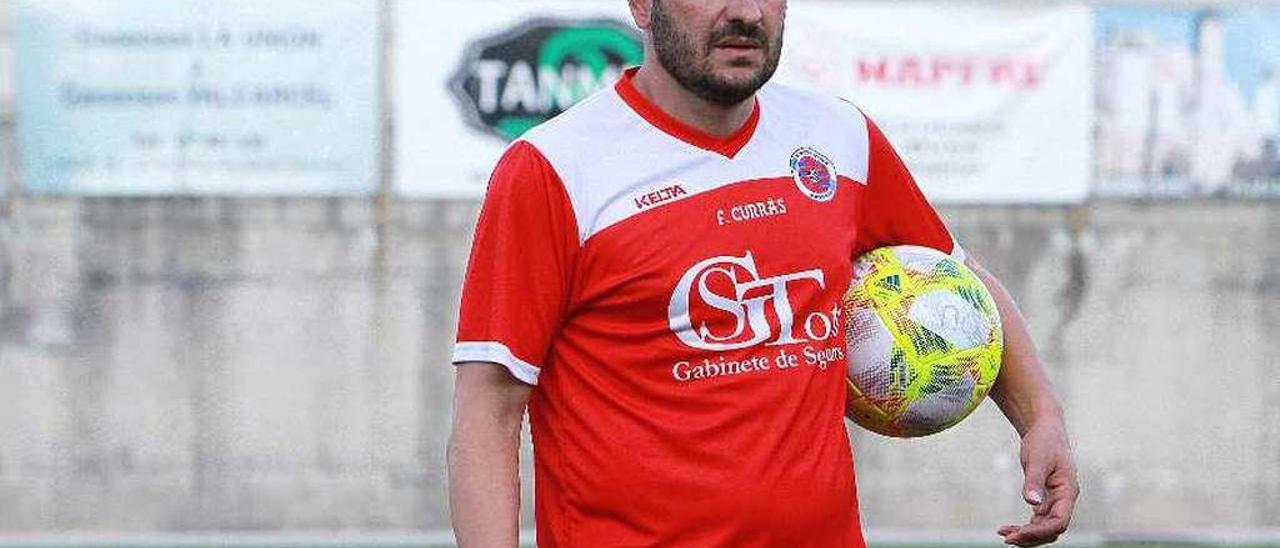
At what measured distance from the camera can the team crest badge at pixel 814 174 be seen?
3812mm

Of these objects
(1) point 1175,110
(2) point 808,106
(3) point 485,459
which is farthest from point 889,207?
(1) point 1175,110

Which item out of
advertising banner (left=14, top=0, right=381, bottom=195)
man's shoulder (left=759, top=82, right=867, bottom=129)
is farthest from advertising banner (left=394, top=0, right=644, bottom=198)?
man's shoulder (left=759, top=82, right=867, bottom=129)

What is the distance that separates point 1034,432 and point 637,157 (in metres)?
0.86

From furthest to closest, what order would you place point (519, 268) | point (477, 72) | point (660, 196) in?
point (477, 72)
point (660, 196)
point (519, 268)

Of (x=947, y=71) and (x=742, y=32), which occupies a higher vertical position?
(x=742, y=32)

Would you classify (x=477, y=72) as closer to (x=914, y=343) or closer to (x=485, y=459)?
(x=914, y=343)

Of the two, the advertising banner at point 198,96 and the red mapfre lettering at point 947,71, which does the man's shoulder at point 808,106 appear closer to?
the advertising banner at point 198,96

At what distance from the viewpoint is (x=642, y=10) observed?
3758mm

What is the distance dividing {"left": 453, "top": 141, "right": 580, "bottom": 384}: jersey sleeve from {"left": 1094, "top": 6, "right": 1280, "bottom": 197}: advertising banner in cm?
975

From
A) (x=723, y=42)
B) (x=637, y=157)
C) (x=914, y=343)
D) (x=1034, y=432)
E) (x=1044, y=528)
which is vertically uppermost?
(x=723, y=42)

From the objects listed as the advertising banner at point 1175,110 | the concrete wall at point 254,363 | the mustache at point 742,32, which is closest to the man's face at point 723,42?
the mustache at point 742,32

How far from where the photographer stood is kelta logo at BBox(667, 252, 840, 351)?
3.63 meters

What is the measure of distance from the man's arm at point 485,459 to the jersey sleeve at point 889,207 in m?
0.77

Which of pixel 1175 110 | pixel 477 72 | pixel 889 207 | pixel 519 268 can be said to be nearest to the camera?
pixel 519 268
